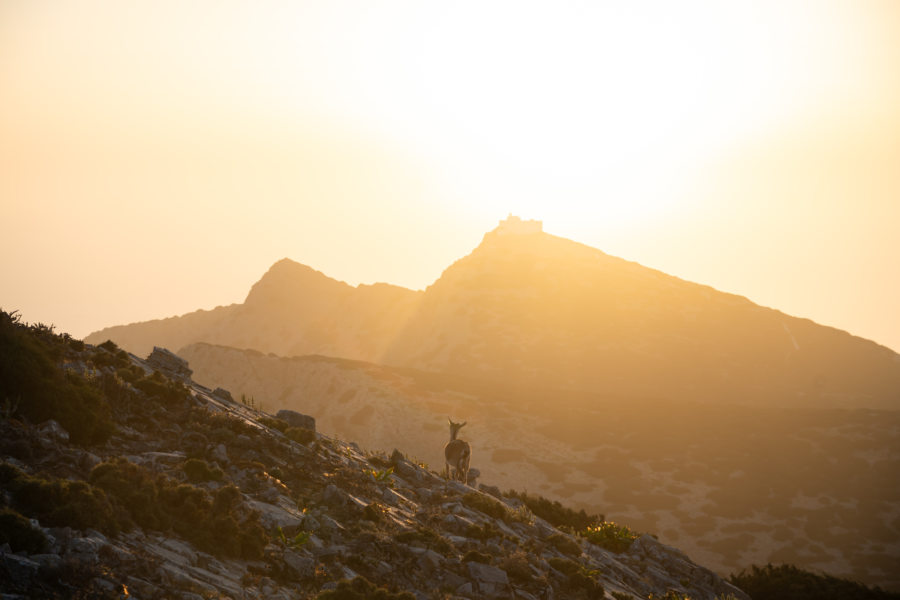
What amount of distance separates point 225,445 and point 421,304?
165943 mm

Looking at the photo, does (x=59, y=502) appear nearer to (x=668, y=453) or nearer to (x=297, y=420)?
(x=297, y=420)

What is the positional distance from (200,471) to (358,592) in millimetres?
6110

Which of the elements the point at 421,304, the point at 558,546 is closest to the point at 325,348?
the point at 421,304

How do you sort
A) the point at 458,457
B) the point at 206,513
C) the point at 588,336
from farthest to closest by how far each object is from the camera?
1. the point at 588,336
2. the point at 458,457
3. the point at 206,513

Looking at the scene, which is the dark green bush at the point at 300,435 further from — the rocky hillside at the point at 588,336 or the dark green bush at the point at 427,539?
the rocky hillside at the point at 588,336

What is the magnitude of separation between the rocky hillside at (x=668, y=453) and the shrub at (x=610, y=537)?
27.0 metres

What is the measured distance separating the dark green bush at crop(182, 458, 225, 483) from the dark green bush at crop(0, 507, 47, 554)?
656 centimetres

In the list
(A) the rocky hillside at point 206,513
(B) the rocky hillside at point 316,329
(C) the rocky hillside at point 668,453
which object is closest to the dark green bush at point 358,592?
(A) the rocky hillside at point 206,513

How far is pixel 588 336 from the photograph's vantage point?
Answer: 6225 inches

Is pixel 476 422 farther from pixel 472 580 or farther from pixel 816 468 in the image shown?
pixel 472 580

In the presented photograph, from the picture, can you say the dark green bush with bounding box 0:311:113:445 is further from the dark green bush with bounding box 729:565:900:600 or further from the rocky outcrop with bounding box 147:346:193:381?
the dark green bush with bounding box 729:565:900:600

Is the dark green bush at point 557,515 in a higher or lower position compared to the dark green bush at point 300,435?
lower

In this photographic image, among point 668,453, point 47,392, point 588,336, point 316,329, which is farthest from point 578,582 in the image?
point 316,329

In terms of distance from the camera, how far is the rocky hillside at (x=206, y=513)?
13359 millimetres
